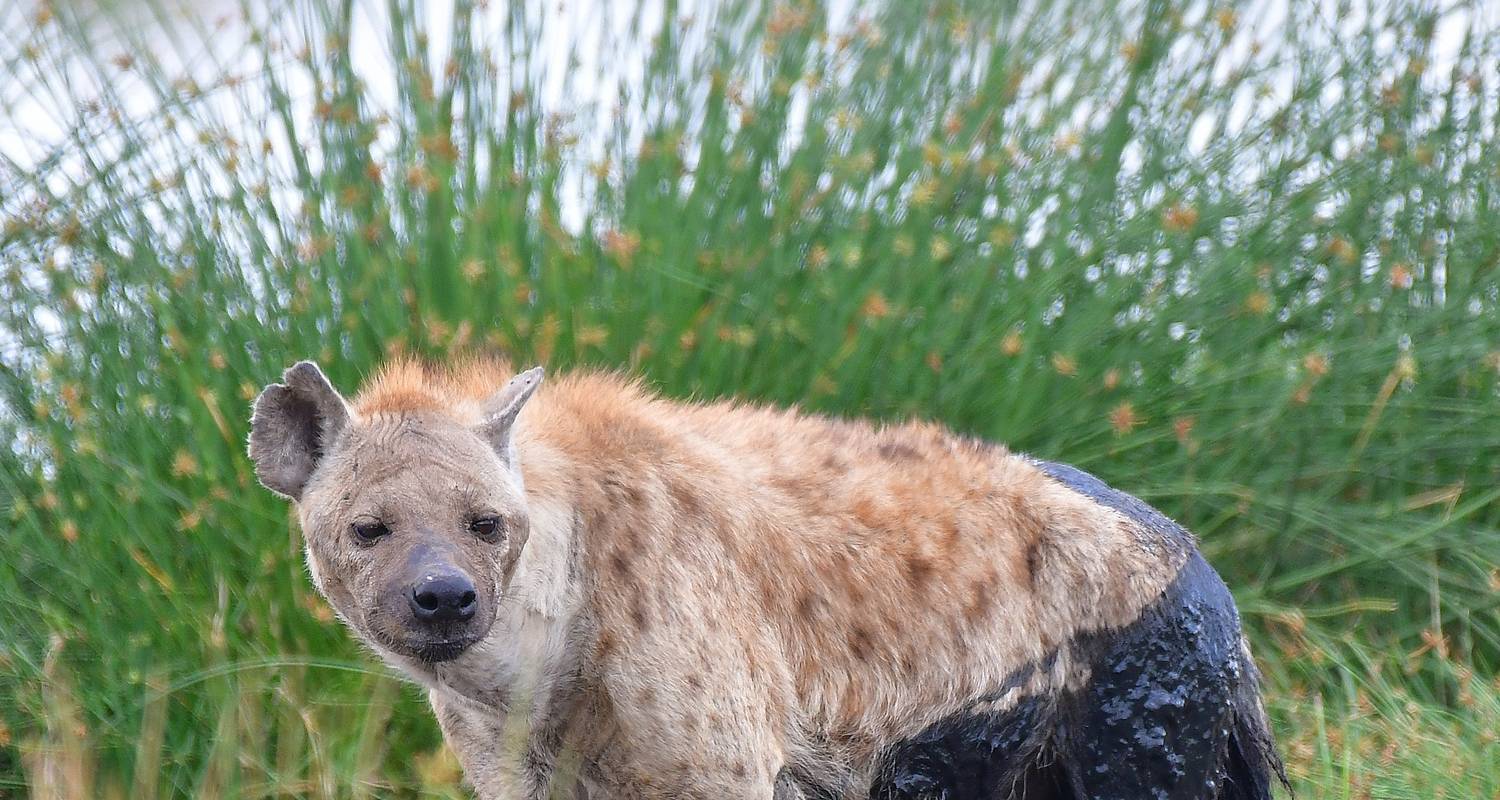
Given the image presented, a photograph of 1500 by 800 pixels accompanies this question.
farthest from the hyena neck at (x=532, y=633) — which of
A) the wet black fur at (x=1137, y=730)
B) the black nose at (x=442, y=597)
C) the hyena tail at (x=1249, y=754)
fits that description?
the hyena tail at (x=1249, y=754)

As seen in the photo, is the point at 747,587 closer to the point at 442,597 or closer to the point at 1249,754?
the point at 442,597

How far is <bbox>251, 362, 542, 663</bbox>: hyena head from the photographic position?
250 cm

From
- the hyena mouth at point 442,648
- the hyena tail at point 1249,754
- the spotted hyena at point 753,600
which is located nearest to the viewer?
the hyena mouth at point 442,648

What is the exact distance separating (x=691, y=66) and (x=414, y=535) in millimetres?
2457

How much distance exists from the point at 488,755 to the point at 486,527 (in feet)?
1.70

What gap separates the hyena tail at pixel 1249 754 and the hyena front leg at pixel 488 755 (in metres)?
1.24

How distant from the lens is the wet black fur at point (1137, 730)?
2.86 meters

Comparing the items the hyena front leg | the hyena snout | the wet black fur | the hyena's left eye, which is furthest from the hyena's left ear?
the wet black fur

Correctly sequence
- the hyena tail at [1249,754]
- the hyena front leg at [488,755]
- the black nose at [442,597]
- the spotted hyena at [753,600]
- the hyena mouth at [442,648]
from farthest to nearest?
the hyena tail at [1249,754], the hyena front leg at [488,755], the spotted hyena at [753,600], the hyena mouth at [442,648], the black nose at [442,597]

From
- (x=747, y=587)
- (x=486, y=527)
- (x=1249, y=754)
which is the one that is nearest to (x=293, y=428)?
(x=486, y=527)

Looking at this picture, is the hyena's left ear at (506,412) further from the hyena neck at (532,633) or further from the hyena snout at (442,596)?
the hyena snout at (442,596)

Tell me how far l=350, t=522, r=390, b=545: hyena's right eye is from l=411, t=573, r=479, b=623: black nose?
15cm

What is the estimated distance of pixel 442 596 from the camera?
244cm

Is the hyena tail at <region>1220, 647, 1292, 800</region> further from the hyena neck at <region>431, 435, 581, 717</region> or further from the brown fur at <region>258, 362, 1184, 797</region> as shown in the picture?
the hyena neck at <region>431, 435, 581, 717</region>
